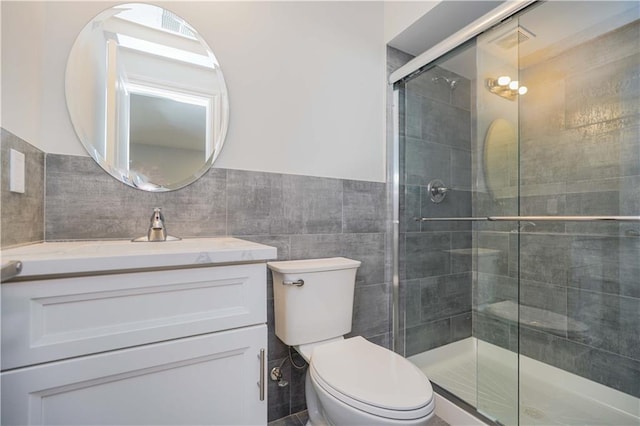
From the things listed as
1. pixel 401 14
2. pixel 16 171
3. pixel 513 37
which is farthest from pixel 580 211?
pixel 16 171

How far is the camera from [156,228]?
1084 millimetres

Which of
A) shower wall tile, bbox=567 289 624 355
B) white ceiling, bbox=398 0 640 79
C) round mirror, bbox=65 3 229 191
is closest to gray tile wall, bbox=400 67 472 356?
white ceiling, bbox=398 0 640 79

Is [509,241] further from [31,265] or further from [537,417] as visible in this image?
[31,265]

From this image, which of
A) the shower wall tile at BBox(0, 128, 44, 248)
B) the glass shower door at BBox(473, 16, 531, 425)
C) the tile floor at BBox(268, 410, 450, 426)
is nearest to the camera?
the shower wall tile at BBox(0, 128, 44, 248)

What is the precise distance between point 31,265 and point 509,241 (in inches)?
80.9

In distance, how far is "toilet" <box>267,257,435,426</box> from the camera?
87 centimetres

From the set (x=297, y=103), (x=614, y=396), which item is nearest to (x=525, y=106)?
(x=297, y=103)

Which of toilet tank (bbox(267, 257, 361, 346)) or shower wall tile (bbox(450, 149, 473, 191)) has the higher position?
shower wall tile (bbox(450, 149, 473, 191))

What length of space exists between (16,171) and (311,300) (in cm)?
106

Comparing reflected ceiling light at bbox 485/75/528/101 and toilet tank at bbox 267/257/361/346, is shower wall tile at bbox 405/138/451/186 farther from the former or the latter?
toilet tank at bbox 267/257/361/346

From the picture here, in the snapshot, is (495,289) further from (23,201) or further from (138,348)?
A: (23,201)

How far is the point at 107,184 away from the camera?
1079mm

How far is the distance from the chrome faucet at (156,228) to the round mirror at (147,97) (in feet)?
0.41

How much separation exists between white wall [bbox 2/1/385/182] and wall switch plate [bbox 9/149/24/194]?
0.26ft
